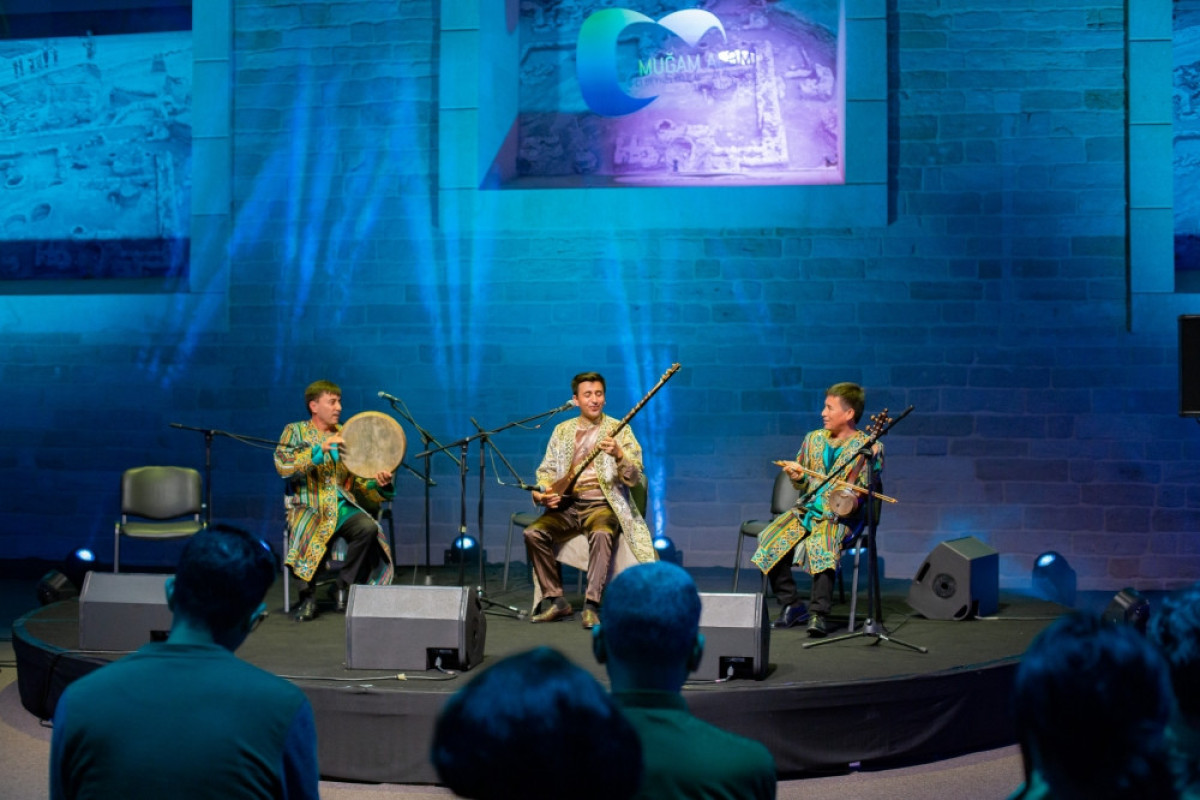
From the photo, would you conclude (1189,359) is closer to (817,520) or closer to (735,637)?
(817,520)

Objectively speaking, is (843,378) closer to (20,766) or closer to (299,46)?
(299,46)

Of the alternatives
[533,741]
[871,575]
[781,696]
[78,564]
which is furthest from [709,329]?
[533,741]

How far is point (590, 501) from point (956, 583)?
6.08 feet

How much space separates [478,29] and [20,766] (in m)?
5.26

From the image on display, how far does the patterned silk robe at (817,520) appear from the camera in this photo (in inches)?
238

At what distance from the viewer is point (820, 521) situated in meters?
6.14

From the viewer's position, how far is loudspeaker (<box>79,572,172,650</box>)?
5262 millimetres

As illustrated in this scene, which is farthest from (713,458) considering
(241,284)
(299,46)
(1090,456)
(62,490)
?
(62,490)

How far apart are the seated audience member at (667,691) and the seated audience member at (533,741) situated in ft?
1.11

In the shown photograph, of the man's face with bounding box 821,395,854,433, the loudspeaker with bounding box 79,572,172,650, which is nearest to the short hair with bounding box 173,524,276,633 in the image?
the loudspeaker with bounding box 79,572,172,650

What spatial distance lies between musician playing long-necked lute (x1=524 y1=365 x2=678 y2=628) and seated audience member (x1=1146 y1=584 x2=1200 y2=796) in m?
4.31

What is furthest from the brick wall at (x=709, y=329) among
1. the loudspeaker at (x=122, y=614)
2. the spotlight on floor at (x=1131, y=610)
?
the loudspeaker at (x=122, y=614)

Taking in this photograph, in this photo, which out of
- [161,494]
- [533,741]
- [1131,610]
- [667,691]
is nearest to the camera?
[533,741]

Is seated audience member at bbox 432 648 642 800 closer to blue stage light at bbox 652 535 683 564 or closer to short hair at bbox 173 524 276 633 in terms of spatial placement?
short hair at bbox 173 524 276 633
